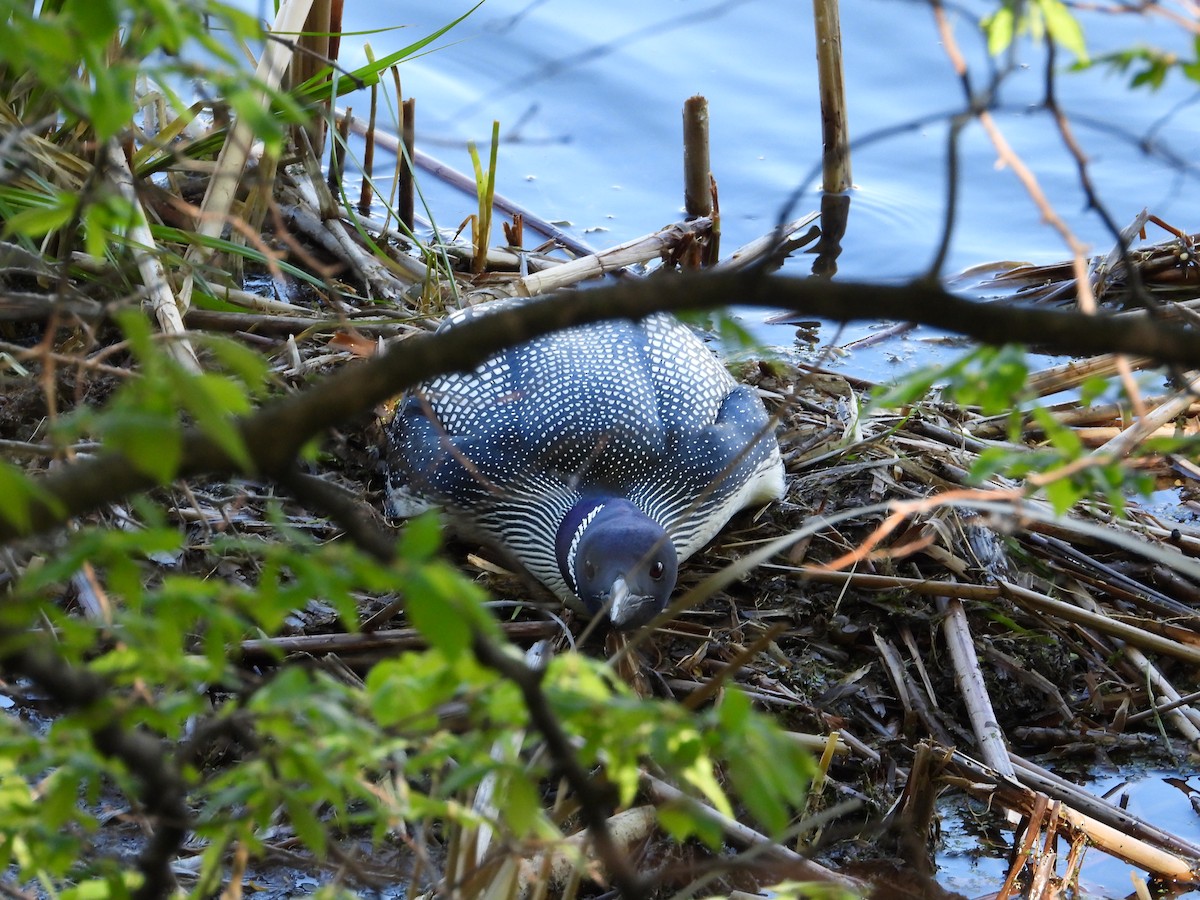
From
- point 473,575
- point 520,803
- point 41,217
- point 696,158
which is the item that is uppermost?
point 696,158

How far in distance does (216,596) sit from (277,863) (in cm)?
178

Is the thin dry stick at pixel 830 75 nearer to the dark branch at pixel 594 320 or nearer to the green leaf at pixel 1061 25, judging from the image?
the green leaf at pixel 1061 25

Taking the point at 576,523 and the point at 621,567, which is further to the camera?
the point at 576,523

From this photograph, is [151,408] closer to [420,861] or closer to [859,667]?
[420,861]

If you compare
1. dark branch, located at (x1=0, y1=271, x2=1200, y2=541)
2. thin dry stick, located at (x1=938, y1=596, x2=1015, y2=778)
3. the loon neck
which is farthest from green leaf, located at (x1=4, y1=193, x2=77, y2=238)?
thin dry stick, located at (x1=938, y1=596, x2=1015, y2=778)

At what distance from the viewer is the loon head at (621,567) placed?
3391mm

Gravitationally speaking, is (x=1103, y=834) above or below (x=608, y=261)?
below

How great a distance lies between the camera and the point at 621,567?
345 cm

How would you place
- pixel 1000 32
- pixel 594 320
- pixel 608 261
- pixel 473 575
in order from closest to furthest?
pixel 594 320 → pixel 1000 32 → pixel 473 575 → pixel 608 261

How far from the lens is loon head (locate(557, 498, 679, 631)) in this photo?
11.1ft

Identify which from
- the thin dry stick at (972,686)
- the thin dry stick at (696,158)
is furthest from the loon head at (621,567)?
the thin dry stick at (696,158)

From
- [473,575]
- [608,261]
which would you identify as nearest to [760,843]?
[473,575]

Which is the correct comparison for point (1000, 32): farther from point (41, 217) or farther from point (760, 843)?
point (760, 843)

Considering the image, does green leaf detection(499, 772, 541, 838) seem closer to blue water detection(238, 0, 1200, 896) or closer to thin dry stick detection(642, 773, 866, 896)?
thin dry stick detection(642, 773, 866, 896)
